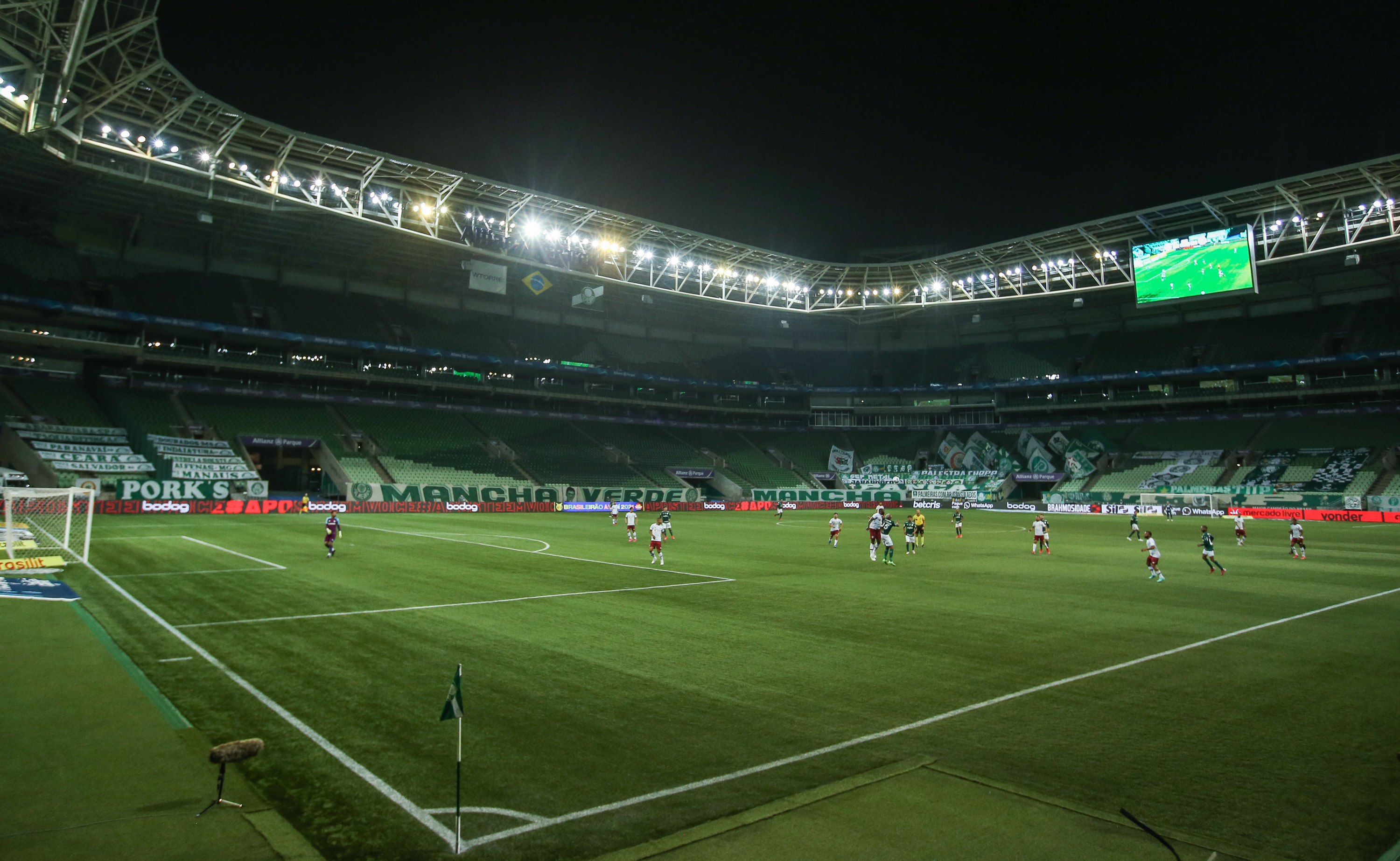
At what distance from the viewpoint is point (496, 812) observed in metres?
5.98

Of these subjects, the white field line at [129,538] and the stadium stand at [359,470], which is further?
the stadium stand at [359,470]

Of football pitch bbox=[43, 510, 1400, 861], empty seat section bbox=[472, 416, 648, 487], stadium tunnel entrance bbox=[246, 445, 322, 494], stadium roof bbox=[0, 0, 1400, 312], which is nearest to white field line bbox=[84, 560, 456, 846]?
football pitch bbox=[43, 510, 1400, 861]

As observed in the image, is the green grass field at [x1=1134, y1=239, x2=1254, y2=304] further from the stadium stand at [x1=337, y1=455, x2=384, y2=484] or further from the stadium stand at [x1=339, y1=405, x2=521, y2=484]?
the stadium stand at [x1=337, y1=455, x2=384, y2=484]

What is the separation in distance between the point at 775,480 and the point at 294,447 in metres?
46.6

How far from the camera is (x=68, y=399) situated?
2082 inches

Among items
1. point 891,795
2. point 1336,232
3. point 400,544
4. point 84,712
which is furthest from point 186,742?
point 1336,232

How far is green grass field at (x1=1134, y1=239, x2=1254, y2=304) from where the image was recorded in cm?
5112

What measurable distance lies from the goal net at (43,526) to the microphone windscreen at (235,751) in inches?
710

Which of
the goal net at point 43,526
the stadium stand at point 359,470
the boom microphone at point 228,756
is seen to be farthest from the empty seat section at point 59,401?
the boom microphone at point 228,756

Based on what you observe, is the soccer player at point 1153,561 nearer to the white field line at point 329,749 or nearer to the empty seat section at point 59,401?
the white field line at point 329,749

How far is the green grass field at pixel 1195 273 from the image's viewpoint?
51.1 metres

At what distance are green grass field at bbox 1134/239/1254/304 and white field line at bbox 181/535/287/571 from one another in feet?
194

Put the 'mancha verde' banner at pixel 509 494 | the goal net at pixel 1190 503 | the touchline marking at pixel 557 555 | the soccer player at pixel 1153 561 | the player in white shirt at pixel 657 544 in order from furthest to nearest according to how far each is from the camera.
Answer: the goal net at pixel 1190 503
the 'mancha verde' banner at pixel 509 494
the player in white shirt at pixel 657 544
the touchline marking at pixel 557 555
the soccer player at pixel 1153 561

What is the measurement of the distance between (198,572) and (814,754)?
19.3 meters
